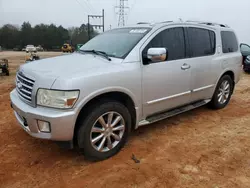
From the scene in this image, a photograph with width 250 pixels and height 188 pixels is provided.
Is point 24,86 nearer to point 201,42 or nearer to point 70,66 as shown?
point 70,66

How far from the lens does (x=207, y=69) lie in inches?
170

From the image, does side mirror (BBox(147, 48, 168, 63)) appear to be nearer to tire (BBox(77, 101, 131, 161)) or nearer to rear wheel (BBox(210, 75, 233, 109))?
tire (BBox(77, 101, 131, 161))

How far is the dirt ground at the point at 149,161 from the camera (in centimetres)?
263

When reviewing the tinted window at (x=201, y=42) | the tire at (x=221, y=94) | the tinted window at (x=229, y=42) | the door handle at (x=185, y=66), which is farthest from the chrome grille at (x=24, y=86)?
the tinted window at (x=229, y=42)

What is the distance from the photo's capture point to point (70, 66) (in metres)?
2.94

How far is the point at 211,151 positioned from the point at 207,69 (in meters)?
1.67

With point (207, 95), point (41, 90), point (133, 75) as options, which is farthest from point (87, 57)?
point (207, 95)

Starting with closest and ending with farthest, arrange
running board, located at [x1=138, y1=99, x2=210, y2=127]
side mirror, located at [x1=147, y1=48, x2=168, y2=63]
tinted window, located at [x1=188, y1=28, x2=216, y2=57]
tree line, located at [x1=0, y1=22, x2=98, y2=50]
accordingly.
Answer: side mirror, located at [x1=147, y1=48, x2=168, y2=63] → running board, located at [x1=138, y1=99, x2=210, y2=127] → tinted window, located at [x1=188, y1=28, x2=216, y2=57] → tree line, located at [x1=0, y1=22, x2=98, y2=50]

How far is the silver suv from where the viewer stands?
262cm

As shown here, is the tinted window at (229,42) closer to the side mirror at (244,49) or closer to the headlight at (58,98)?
the headlight at (58,98)

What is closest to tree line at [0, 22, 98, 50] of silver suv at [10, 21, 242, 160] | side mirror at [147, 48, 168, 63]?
silver suv at [10, 21, 242, 160]

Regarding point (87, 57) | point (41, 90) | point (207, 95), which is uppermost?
point (87, 57)

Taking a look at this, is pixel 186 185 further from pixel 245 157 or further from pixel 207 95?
pixel 207 95

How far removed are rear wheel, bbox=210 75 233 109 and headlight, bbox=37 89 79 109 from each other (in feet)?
11.0
